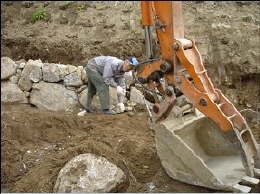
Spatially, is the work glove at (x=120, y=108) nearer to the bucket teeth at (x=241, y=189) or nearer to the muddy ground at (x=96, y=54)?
the muddy ground at (x=96, y=54)

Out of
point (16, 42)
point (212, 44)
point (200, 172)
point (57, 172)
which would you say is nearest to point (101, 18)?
point (16, 42)

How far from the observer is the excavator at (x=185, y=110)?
15.8ft

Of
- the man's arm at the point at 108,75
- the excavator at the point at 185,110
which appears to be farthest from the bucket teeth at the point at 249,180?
the man's arm at the point at 108,75

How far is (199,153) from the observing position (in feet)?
18.2

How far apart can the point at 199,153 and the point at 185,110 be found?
638mm

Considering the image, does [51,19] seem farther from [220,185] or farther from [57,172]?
[220,185]

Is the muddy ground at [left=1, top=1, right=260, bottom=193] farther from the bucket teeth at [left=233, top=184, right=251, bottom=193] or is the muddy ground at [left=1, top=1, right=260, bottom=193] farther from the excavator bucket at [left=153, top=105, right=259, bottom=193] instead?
the bucket teeth at [left=233, top=184, right=251, bottom=193]

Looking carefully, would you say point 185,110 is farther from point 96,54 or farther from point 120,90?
point 96,54

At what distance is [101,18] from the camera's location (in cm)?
1021

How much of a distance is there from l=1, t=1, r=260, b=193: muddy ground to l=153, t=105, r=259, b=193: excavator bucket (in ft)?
0.95

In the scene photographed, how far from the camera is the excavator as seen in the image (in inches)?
189

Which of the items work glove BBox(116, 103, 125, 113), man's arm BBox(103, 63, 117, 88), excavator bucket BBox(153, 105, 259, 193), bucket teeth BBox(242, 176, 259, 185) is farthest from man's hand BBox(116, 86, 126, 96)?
bucket teeth BBox(242, 176, 259, 185)

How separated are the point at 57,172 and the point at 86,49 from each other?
4270mm

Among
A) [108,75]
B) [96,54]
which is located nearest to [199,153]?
[108,75]
